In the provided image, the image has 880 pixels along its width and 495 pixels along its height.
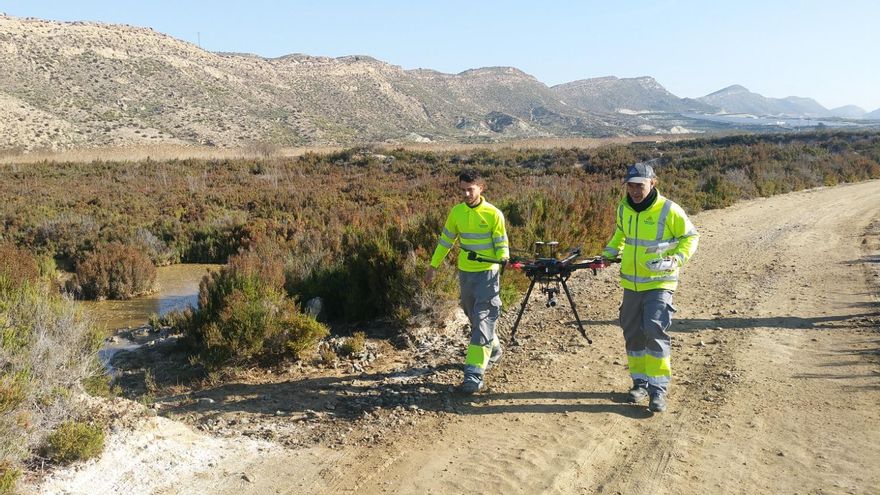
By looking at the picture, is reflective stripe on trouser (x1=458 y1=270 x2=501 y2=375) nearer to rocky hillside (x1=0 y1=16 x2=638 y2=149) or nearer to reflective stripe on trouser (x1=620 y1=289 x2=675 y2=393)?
reflective stripe on trouser (x1=620 y1=289 x2=675 y2=393)

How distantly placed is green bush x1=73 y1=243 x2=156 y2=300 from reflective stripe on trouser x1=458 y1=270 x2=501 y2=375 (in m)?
8.08

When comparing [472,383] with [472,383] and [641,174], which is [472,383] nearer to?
[472,383]

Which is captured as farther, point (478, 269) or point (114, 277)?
point (114, 277)

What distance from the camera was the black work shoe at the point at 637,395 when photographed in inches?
216

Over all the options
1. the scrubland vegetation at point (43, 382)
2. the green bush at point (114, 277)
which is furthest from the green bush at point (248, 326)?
the green bush at point (114, 277)

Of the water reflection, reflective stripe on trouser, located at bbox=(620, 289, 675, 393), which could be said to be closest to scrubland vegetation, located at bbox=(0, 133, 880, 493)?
the water reflection

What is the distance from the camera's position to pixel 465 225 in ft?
19.6

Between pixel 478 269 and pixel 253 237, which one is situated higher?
pixel 478 269

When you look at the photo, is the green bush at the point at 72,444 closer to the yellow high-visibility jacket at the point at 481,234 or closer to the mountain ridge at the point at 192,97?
the yellow high-visibility jacket at the point at 481,234

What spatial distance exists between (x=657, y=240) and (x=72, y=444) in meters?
4.50

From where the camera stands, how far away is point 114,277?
11531 mm

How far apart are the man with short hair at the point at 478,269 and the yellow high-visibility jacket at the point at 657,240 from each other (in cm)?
116

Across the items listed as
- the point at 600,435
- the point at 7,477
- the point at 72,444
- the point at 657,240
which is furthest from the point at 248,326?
the point at 657,240

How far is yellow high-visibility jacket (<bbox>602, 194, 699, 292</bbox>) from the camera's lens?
5.24 m
